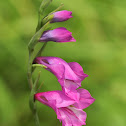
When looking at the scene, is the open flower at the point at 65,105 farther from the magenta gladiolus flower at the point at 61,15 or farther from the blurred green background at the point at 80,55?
the blurred green background at the point at 80,55

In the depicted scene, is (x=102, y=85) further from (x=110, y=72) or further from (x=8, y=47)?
(x=8, y=47)

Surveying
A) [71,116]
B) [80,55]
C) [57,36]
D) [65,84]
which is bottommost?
[80,55]

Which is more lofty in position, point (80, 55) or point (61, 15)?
point (61, 15)

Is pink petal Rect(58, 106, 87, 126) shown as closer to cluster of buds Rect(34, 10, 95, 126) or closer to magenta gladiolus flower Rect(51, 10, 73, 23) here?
cluster of buds Rect(34, 10, 95, 126)

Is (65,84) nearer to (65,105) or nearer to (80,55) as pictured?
(65,105)

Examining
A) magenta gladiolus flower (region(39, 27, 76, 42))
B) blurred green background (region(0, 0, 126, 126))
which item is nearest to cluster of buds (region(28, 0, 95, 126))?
magenta gladiolus flower (region(39, 27, 76, 42))

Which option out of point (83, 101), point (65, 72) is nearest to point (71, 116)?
point (83, 101)
